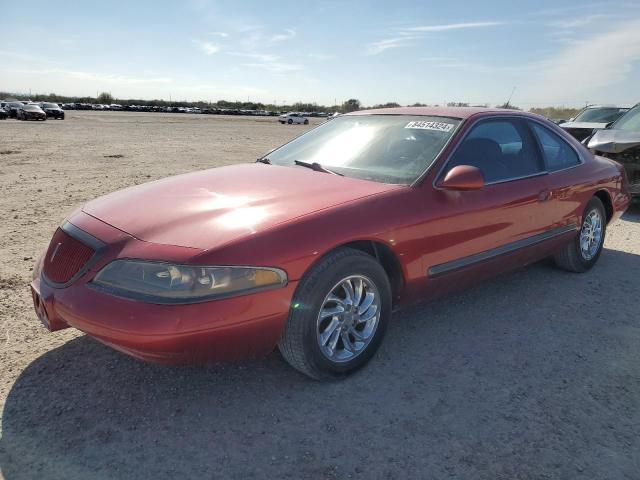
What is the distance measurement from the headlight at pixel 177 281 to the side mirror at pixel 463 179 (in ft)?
4.24

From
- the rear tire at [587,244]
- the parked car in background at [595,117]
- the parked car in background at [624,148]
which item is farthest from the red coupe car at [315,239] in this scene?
the parked car in background at [595,117]

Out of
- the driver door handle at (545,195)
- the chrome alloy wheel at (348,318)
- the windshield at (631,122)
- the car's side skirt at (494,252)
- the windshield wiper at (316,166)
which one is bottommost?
the chrome alloy wheel at (348,318)

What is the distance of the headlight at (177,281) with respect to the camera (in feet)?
7.47

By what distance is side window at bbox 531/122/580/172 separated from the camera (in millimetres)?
4203

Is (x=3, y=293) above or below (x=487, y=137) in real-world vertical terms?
below

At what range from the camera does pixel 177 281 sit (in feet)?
7.52

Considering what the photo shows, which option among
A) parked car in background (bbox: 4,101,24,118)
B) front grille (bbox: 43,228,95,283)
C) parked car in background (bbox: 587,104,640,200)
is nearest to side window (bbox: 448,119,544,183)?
front grille (bbox: 43,228,95,283)

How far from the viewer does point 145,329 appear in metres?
2.23

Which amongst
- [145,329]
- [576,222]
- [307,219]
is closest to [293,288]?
[307,219]

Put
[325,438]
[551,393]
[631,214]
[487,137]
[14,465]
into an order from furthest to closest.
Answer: [631,214] → [487,137] → [551,393] → [325,438] → [14,465]

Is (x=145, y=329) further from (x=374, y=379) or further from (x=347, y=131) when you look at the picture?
(x=347, y=131)

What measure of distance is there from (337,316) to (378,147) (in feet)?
4.38

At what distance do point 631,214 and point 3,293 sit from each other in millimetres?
7853

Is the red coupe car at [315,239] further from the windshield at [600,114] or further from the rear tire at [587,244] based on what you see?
the windshield at [600,114]
